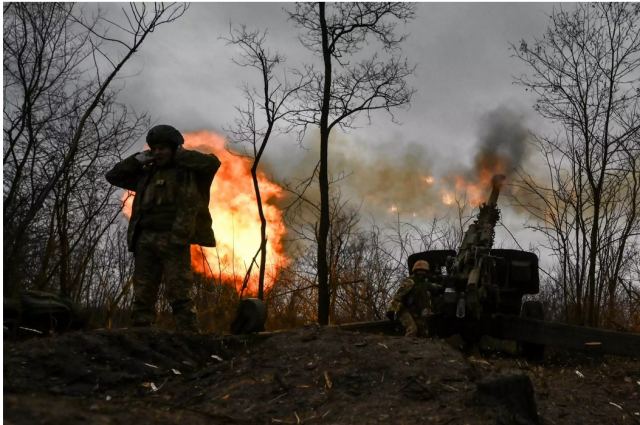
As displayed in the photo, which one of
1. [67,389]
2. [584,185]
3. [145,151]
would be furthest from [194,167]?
[584,185]

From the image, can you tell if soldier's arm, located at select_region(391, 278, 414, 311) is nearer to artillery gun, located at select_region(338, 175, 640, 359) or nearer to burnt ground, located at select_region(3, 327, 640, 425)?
artillery gun, located at select_region(338, 175, 640, 359)

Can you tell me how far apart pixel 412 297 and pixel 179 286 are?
3234mm

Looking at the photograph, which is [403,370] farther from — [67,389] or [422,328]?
[422,328]

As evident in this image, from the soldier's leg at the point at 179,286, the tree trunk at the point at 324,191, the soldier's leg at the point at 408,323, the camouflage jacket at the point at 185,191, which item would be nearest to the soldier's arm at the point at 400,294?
the soldier's leg at the point at 408,323

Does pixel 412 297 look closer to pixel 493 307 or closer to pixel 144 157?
pixel 493 307

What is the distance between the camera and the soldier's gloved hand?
6.71m

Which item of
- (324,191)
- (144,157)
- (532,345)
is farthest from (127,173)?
(532,345)

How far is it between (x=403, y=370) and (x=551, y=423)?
1.15 metres

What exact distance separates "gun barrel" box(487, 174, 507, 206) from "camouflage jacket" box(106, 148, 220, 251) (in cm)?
564

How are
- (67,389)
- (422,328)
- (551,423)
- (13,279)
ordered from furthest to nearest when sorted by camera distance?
(422,328) → (13,279) → (551,423) → (67,389)

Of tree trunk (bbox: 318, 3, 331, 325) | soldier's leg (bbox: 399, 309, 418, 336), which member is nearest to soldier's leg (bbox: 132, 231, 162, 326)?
soldier's leg (bbox: 399, 309, 418, 336)

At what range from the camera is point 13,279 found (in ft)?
21.0

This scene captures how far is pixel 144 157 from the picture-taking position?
22.2 feet

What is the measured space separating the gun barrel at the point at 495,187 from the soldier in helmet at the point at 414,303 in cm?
299
